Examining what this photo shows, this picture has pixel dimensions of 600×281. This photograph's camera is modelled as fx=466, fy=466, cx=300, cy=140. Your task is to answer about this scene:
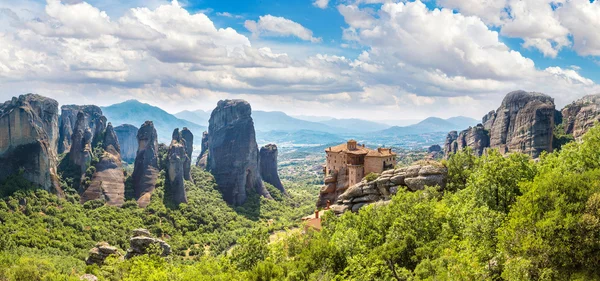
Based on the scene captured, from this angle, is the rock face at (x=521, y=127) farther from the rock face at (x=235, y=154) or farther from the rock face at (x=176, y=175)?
the rock face at (x=176, y=175)

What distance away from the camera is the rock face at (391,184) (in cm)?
5569

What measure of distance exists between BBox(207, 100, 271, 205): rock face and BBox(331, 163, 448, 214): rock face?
79049mm

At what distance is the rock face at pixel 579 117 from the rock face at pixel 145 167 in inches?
4277

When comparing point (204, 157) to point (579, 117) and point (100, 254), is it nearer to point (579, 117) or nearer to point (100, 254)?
point (100, 254)

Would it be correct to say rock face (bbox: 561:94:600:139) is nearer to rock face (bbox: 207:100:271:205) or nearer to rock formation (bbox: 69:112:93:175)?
rock face (bbox: 207:100:271:205)

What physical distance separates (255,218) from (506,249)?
10472 centimetres

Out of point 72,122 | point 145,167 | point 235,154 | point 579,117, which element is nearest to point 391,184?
point 145,167

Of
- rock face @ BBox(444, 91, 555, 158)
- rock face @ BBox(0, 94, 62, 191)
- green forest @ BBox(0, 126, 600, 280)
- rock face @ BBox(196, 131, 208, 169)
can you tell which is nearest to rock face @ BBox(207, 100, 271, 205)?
rock face @ BBox(196, 131, 208, 169)

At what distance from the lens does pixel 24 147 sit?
3735 inches

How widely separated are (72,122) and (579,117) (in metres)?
178

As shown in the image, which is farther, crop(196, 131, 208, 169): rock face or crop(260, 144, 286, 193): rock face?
crop(196, 131, 208, 169): rock face

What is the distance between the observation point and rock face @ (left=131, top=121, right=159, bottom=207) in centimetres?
11294

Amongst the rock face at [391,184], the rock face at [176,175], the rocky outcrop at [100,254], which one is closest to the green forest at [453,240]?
the rock face at [391,184]

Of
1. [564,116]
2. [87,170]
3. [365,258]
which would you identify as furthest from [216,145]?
[365,258]
